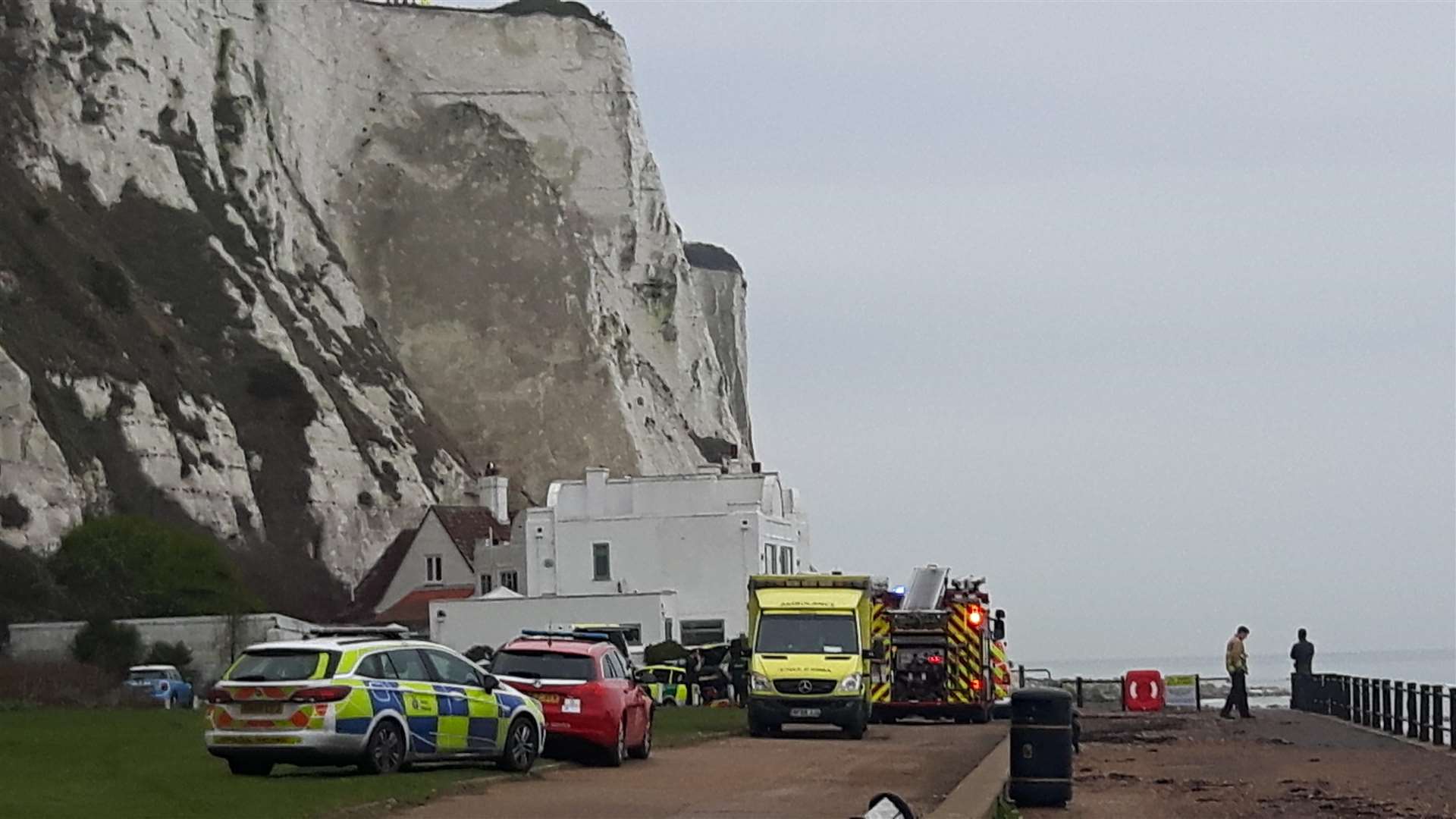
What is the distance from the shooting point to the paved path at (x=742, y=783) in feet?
66.4

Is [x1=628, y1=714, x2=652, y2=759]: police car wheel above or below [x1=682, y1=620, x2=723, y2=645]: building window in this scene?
above

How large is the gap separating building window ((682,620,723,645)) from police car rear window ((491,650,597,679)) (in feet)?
161

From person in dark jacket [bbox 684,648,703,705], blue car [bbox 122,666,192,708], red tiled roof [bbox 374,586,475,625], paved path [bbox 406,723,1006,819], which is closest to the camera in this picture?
paved path [bbox 406,723,1006,819]

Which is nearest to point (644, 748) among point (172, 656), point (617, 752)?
point (617, 752)

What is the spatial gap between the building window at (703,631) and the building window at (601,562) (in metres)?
4.36

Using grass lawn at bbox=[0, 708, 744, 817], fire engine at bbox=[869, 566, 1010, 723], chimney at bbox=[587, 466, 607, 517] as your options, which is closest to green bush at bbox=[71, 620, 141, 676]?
chimney at bbox=[587, 466, 607, 517]

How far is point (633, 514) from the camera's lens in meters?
80.3

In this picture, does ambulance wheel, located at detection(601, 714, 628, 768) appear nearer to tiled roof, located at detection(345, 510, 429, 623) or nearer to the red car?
the red car

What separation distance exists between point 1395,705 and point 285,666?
21.4m

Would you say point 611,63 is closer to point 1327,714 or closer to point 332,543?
point 332,543

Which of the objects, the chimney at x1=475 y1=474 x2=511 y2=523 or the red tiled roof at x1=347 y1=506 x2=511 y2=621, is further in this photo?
the chimney at x1=475 y1=474 x2=511 y2=523

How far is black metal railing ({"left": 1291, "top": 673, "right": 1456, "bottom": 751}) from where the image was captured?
3394 cm

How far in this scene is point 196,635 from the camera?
67.1 m

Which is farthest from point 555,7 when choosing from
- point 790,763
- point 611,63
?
point 790,763
